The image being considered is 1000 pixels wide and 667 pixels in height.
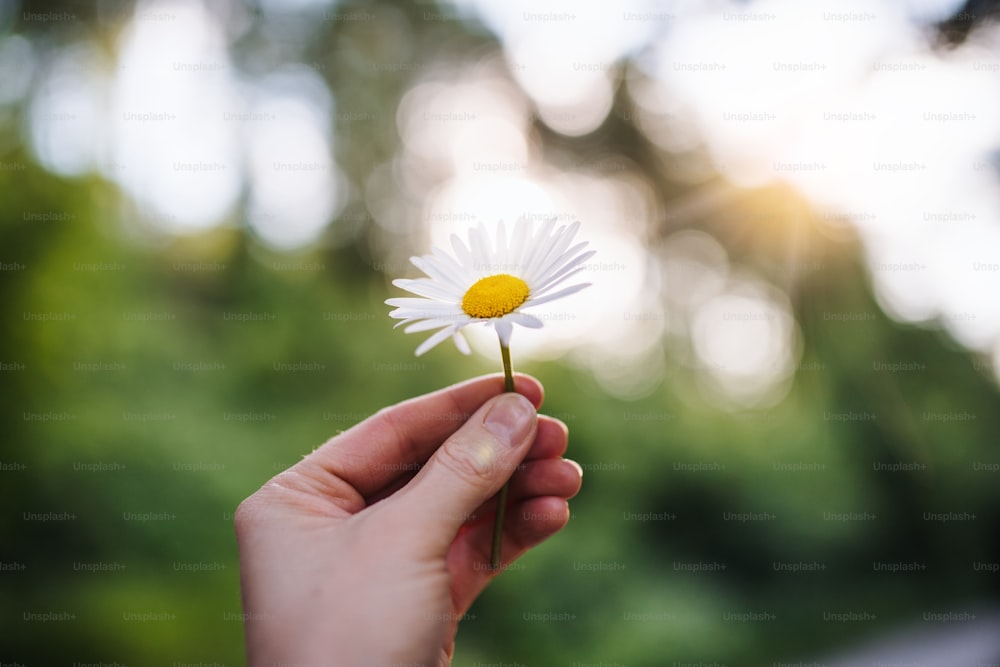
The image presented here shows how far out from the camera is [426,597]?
1.62m

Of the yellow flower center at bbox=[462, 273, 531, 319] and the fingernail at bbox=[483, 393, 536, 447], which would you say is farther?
the fingernail at bbox=[483, 393, 536, 447]

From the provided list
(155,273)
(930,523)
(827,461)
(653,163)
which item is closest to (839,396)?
(827,461)

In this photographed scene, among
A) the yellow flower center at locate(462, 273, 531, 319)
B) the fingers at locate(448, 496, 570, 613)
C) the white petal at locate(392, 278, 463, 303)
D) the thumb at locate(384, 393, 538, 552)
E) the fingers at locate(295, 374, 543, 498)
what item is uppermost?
the yellow flower center at locate(462, 273, 531, 319)

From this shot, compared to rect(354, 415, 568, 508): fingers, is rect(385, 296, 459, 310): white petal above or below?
above

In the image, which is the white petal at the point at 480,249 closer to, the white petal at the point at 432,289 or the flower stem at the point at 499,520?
the white petal at the point at 432,289

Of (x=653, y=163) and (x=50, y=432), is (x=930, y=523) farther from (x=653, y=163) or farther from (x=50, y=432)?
(x=50, y=432)

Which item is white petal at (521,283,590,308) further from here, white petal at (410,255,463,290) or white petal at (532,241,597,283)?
white petal at (410,255,463,290)

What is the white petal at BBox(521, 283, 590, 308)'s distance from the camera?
152 centimetres

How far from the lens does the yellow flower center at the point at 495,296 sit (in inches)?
66.3

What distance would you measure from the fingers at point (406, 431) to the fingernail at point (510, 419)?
291mm

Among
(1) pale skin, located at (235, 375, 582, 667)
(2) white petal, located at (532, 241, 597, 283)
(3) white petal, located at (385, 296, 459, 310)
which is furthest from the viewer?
(3) white petal, located at (385, 296, 459, 310)

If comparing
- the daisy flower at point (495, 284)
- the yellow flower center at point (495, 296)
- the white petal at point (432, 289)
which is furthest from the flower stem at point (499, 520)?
the white petal at point (432, 289)

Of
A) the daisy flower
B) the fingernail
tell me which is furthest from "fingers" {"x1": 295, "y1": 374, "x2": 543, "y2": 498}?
the daisy flower

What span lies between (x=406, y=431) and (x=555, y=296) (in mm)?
949
